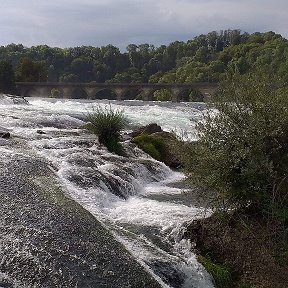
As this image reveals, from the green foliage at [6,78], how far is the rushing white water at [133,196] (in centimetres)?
5909

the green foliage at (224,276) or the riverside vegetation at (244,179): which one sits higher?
the riverside vegetation at (244,179)

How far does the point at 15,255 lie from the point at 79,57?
142 m

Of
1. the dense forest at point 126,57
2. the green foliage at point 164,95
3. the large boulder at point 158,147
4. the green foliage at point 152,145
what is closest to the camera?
the large boulder at point 158,147

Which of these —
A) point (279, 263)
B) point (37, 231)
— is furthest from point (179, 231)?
point (37, 231)

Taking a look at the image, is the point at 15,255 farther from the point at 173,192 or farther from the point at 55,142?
the point at 55,142

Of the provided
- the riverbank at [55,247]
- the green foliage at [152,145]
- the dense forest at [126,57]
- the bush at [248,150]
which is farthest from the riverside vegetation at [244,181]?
the dense forest at [126,57]

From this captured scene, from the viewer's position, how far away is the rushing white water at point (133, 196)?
9.66 m

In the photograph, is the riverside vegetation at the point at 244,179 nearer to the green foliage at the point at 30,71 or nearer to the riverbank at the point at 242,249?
the riverbank at the point at 242,249

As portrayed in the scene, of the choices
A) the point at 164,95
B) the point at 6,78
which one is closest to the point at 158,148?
the point at 6,78

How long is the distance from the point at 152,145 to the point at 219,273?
1223 centimetres

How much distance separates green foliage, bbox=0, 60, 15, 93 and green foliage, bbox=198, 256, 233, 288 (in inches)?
2931

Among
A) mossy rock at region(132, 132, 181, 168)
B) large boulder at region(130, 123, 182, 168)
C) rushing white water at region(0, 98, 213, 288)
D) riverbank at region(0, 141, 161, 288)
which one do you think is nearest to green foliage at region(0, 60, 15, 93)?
rushing white water at region(0, 98, 213, 288)

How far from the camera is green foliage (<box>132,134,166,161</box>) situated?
21.0 m

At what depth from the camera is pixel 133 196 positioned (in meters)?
15.1
